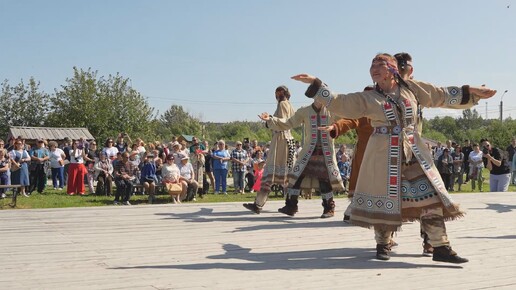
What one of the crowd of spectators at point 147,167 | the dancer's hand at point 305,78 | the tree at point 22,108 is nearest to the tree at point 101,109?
the tree at point 22,108

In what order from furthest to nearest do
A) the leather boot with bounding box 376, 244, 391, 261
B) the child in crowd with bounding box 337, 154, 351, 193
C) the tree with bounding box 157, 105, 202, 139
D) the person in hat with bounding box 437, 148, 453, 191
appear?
1. the tree with bounding box 157, 105, 202, 139
2. the person in hat with bounding box 437, 148, 453, 191
3. the child in crowd with bounding box 337, 154, 351, 193
4. the leather boot with bounding box 376, 244, 391, 261

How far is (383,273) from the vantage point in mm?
4625

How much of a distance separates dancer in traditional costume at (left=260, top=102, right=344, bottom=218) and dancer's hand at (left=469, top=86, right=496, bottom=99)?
2.73 m

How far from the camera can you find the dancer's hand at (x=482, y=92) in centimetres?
530

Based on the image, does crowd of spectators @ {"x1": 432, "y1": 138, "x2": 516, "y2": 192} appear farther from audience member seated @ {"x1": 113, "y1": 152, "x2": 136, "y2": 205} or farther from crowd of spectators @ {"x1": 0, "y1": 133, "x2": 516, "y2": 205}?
audience member seated @ {"x1": 113, "y1": 152, "x2": 136, "y2": 205}

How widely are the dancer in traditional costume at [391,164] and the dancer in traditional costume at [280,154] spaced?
3.19 metres

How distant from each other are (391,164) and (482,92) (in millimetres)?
1073

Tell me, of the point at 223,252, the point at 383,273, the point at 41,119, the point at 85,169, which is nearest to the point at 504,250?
the point at 383,273

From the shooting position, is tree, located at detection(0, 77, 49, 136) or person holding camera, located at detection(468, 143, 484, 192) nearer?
person holding camera, located at detection(468, 143, 484, 192)

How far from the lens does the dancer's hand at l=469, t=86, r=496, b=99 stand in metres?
5.30

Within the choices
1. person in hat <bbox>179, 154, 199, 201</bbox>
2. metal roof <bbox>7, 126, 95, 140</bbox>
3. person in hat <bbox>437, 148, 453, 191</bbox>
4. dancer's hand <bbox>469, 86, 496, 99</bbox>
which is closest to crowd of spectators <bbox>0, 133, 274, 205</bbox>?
person in hat <bbox>179, 154, 199, 201</bbox>

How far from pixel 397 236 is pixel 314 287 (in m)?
2.60

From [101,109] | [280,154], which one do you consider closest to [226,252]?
[280,154]

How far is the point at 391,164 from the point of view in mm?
5082
